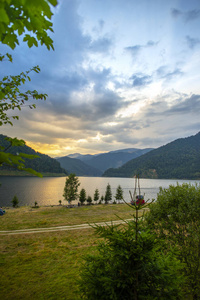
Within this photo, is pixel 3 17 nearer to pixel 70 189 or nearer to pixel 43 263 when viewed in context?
pixel 43 263

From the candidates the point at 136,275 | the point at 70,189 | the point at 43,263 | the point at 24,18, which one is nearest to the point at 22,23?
the point at 24,18

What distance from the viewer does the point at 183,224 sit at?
8719mm

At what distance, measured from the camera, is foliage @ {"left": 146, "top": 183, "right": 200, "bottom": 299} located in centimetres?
781

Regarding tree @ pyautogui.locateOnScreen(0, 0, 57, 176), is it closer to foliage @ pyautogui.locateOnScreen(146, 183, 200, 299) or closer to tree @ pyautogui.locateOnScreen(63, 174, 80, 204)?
foliage @ pyautogui.locateOnScreen(146, 183, 200, 299)

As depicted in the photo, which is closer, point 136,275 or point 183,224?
point 136,275

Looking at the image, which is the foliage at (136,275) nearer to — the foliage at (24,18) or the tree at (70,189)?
the foliage at (24,18)

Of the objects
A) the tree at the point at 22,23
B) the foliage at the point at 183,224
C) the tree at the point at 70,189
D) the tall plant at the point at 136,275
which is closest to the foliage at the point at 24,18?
the tree at the point at 22,23

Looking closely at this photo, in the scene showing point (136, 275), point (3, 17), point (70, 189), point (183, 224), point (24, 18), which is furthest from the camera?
point (70, 189)

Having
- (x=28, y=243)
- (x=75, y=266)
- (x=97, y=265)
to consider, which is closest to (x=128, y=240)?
(x=97, y=265)

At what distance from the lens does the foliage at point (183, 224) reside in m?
7.81

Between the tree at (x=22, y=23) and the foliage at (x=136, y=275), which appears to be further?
the foliage at (x=136, y=275)

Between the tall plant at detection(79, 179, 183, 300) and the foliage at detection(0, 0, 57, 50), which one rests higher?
the foliage at detection(0, 0, 57, 50)

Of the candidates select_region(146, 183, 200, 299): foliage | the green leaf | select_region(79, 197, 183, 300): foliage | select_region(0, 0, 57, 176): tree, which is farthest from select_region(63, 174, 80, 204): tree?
the green leaf

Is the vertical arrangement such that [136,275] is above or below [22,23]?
below
